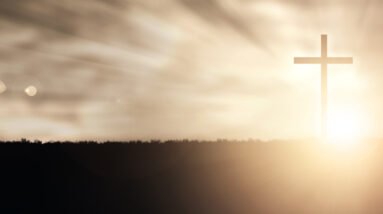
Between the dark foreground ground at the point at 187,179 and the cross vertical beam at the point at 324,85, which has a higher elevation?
the cross vertical beam at the point at 324,85

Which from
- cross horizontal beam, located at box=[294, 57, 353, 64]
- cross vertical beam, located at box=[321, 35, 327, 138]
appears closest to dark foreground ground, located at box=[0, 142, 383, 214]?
cross vertical beam, located at box=[321, 35, 327, 138]

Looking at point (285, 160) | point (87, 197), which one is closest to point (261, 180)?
point (285, 160)

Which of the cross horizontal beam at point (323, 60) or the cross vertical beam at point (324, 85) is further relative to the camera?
the cross horizontal beam at point (323, 60)

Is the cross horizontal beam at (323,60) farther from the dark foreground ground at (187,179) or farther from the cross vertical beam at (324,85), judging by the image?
the dark foreground ground at (187,179)

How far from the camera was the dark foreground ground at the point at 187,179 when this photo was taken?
17219mm

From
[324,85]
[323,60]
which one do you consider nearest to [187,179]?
[324,85]

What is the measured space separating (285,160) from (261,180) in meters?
0.98

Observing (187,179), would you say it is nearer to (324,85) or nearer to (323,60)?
(324,85)

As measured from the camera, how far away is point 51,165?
57.4 feet

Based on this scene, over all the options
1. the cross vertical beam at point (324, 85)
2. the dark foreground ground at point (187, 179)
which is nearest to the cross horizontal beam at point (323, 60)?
the cross vertical beam at point (324, 85)

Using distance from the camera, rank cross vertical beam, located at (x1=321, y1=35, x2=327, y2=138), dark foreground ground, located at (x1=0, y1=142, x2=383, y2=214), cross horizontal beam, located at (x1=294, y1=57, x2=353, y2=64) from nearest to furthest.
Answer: dark foreground ground, located at (x1=0, y1=142, x2=383, y2=214) < cross vertical beam, located at (x1=321, y1=35, x2=327, y2=138) < cross horizontal beam, located at (x1=294, y1=57, x2=353, y2=64)

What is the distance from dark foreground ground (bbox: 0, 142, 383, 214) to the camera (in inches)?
678

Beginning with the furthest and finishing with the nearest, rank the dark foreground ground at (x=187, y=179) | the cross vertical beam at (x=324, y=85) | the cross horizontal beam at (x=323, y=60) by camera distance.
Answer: the cross horizontal beam at (x=323, y=60)
the cross vertical beam at (x=324, y=85)
the dark foreground ground at (x=187, y=179)

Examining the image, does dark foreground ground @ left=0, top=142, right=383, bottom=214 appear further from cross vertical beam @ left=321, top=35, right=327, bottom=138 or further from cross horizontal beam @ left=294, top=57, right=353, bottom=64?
cross horizontal beam @ left=294, top=57, right=353, bottom=64
